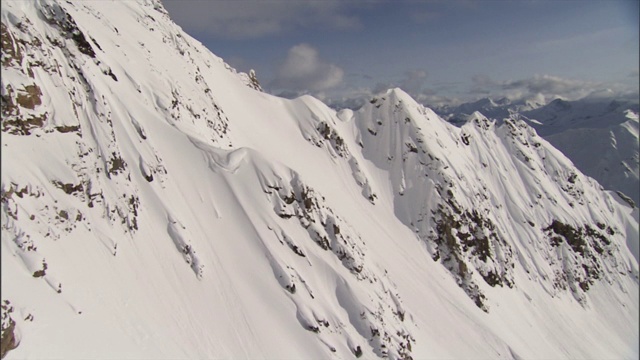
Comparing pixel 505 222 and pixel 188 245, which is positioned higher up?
pixel 505 222

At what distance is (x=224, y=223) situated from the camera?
30094mm

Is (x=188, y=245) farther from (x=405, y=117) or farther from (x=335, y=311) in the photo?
(x=405, y=117)

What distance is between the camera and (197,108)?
37.5 meters

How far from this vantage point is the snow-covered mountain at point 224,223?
18828mm

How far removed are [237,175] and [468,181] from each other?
1818 inches

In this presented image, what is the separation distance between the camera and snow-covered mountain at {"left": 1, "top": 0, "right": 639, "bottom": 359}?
1883cm

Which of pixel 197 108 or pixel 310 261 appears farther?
pixel 197 108

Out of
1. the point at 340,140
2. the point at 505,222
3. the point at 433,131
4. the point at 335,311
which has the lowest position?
the point at 335,311

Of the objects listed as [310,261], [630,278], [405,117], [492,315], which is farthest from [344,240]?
[630,278]

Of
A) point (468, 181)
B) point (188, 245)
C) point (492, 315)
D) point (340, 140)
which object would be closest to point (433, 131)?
point (468, 181)

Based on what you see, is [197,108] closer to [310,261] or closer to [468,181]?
[310,261]

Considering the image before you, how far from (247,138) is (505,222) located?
5436cm

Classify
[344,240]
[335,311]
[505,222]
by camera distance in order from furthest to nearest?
1. [505,222]
2. [344,240]
3. [335,311]

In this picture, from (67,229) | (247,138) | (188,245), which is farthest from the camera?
(247,138)
